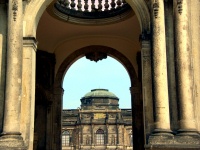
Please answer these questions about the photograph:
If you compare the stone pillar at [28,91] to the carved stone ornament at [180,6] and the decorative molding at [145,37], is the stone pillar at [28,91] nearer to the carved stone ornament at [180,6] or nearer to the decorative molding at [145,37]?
the decorative molding at [145,37]

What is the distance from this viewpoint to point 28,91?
13.3m

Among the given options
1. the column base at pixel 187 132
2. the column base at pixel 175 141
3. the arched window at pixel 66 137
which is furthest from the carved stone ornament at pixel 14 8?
the arched window at pixel 66 137

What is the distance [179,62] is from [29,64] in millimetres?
4462

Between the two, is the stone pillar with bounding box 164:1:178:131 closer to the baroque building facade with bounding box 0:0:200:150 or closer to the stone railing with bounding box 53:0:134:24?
the baroque building facade with bounding box 0:0:200:150

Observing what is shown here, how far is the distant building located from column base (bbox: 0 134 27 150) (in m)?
55.2

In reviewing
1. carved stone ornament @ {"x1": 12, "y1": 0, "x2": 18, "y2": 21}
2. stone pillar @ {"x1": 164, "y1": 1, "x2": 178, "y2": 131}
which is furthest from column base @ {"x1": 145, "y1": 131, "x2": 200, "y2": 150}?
carved stone ornament @ {"x1": 12, "y1": 0, "x2": 18, "y2": 21}

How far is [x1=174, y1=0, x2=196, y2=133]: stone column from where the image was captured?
1245cm

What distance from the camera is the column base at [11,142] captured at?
39.7 ft

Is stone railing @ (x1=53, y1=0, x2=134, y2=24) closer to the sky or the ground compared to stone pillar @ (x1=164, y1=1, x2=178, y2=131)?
closer to the sky

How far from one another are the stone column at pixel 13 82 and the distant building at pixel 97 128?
54718 millimetres

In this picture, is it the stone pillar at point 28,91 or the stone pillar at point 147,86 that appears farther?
the stone pillar at point 147,86

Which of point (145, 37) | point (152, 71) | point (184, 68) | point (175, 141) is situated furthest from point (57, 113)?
point (175, 141)

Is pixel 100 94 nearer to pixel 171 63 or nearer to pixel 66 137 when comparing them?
pixel 66 137

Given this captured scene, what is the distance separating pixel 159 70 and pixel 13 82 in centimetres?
419
